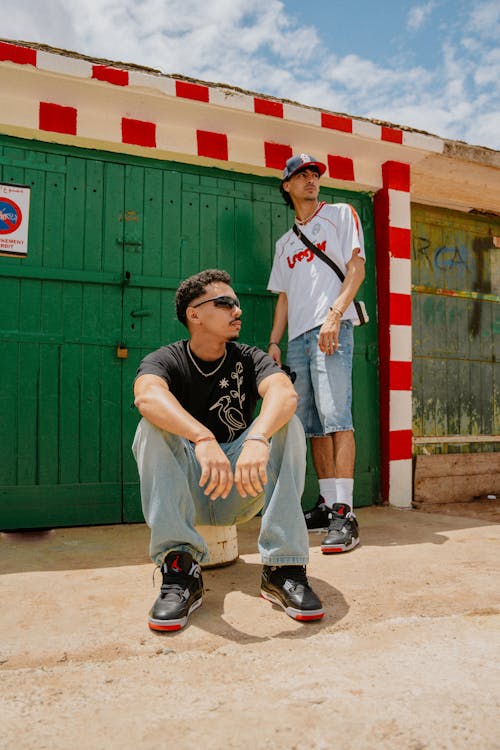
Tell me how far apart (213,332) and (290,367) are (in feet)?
3.48

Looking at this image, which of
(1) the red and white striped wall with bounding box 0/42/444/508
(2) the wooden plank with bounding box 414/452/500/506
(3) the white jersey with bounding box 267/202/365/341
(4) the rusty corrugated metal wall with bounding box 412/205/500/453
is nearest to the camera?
(3) the white jersey with bounding box 267/202/365/341

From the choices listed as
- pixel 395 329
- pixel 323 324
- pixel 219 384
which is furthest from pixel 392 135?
pixel 219 384

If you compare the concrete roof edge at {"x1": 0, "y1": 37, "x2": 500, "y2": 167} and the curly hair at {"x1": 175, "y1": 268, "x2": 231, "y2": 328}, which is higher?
the concrete roof edge at {"x1": 0, "y1": 37, "x2": 500, "y2": 167}

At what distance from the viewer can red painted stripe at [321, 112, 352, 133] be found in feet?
12.1

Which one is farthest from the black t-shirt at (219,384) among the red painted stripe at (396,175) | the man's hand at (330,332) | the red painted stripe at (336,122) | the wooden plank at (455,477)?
the red painted stripe at (396,175)

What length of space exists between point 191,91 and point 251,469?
256cm

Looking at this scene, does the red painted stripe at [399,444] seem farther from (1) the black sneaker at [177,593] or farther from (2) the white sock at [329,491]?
(1) the black sneaker at [177,593]

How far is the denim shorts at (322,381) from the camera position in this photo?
9.70 ft

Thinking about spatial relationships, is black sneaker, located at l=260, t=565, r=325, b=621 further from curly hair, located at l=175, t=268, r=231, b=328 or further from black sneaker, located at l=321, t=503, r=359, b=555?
curly hair, located at l=175, t=268, r=231, b=328

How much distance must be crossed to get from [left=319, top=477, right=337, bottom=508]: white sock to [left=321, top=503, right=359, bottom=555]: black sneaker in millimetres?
138

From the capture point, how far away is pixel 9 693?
4.38 ft

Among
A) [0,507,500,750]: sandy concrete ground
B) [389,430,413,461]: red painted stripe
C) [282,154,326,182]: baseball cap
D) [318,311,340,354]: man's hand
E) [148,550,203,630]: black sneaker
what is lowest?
[0,507,500,750]: sandy concrete ground

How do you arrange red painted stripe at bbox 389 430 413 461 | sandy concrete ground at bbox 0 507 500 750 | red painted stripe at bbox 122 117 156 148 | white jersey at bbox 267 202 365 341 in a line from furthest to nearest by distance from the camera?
red painted stripe at bbox 389 430 413 461, red painted stripe at bbox 122 117 156 148, white jersey at bbox 267 202 365 341, sandy concrete ground at bbox 0 507 500 750

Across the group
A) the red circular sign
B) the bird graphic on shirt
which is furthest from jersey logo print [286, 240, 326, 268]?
the red circular sign
